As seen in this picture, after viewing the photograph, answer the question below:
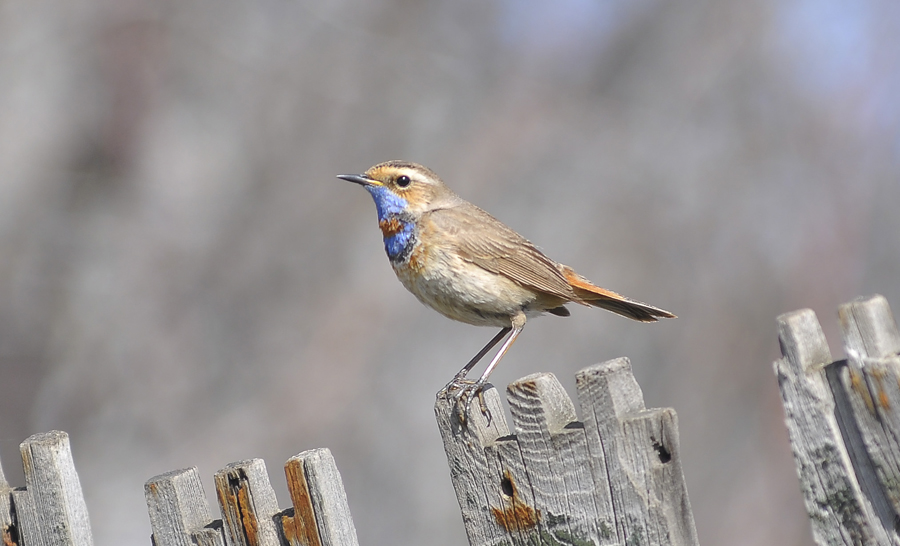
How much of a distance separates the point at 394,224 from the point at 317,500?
224 cm

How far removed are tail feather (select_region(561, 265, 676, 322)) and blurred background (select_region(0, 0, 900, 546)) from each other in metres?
4.05

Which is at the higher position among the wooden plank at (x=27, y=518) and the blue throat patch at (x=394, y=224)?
the blue throat patch at (x=394, y=224)

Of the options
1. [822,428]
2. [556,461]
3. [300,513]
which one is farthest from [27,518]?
[822,428]

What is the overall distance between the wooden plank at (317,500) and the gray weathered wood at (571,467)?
348 millimetres

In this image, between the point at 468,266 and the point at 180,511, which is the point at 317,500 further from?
the point at 468,266

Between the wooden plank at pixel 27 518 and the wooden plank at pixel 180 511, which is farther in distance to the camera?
the wooden plank at pixel 27 518

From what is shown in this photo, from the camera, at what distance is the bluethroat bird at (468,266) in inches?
177

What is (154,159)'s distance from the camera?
9523mm

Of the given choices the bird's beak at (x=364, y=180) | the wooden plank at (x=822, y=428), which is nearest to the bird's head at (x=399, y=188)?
the bird's beak at (x=364, y=180)

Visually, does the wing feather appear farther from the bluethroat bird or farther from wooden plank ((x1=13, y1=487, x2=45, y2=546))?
wooden plank ((x1=13, y1=487, x2=45, y2=546))

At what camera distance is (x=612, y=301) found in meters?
4.57

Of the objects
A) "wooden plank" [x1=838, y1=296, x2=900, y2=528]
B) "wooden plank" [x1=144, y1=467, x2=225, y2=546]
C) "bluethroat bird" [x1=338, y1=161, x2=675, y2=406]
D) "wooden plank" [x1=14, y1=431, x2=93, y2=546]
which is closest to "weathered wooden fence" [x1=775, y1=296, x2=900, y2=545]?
"wooden plank" [x1=838, y1=296, x2=900, y2=528]

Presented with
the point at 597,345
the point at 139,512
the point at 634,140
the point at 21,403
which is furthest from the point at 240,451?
the point at 634,140

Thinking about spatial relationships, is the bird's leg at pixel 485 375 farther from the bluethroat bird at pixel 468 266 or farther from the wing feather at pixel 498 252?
the wing feather at pixel 498 252
